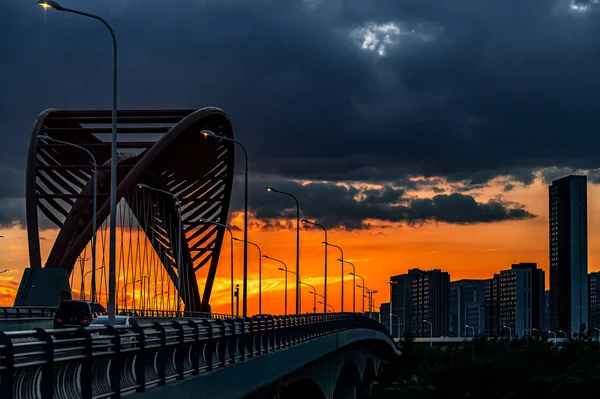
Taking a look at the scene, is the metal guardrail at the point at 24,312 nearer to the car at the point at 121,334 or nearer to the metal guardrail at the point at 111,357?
the car at the point at 121,334

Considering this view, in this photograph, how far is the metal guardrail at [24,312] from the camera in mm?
53250

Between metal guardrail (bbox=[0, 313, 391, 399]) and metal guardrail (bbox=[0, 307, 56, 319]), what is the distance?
2665 centimetres

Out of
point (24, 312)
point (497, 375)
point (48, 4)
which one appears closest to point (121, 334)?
point (48, 4)

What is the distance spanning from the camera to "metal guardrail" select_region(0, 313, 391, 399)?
1309 centimetres

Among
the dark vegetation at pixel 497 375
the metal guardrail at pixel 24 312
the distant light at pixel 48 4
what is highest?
the distant light at pixel 48 4

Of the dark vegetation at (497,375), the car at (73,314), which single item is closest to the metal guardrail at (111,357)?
the car at (73,314)

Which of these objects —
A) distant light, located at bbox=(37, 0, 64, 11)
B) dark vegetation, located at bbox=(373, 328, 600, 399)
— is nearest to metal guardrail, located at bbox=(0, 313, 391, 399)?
distant light, located at bbox=(37, 0, 64, 11)

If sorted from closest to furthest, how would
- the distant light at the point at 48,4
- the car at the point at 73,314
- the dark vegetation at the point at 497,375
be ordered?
1. the distant light at the point at 48,4
2. the car at the point at 73,314
3. the dark vegetation at the point at 497,375

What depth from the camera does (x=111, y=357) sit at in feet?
53.8

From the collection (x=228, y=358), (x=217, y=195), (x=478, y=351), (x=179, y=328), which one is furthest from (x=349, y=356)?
(x=478, y=351)

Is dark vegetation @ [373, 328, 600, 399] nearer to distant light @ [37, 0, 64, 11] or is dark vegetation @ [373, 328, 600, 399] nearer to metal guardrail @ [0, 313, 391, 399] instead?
distant light @ [37, 0, 64, 11]

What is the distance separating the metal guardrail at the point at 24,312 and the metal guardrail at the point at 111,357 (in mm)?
26646

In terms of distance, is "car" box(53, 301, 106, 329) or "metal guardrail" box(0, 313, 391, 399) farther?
"car" box(53, 301, 106, 329)

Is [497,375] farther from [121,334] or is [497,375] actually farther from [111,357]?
[111,357]
